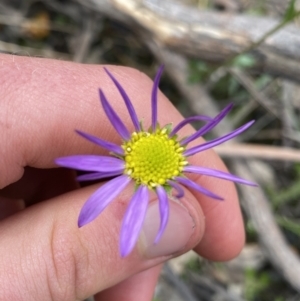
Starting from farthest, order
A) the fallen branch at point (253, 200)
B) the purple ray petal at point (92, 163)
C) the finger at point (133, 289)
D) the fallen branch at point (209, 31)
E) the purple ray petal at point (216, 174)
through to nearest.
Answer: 1. the fallen branch at point (253, 200)
2. the fallen branch at point (209, 31)
3. the finger at point (133, 289)
4. the purple ray petal at point (216, 174)
5. the purple ray petal at point (92, 163)

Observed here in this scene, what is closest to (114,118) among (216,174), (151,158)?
(151,158)

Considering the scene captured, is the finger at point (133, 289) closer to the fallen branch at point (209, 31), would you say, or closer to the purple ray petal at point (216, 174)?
the purple ray petal at point (216, 174)

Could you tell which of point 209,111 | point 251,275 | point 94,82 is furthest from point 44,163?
point 251,275

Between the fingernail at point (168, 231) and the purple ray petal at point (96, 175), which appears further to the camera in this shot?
the fingernail at point (168, 231)

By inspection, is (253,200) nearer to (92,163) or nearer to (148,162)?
(148,162)

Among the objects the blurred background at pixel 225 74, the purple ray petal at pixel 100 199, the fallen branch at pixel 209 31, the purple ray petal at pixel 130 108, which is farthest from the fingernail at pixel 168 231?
the fallen branch at pixel 209 31

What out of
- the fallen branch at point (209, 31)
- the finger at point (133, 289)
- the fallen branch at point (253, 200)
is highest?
the fallen branch at point (209, 31)

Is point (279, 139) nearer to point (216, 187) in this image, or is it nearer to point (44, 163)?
point (216, 187)
